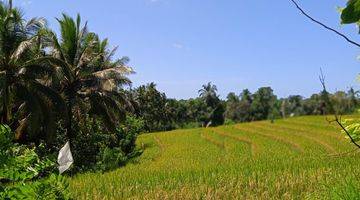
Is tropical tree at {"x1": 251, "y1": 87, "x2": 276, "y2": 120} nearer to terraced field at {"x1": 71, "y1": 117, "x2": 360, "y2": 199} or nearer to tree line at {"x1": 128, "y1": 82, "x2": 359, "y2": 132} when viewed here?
tree line at {"x1": 128, "y1": 82, "x2": 359, "y2": 132}

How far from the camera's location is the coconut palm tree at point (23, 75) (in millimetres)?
18016

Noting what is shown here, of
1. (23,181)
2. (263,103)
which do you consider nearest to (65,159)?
(23,181)

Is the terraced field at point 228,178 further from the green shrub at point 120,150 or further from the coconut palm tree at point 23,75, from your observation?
the coconut palm tree at point 23,75

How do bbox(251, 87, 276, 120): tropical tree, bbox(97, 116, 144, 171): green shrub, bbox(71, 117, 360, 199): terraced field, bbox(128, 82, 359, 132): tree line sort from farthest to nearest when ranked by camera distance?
1. bbox(251, 87, 276, 120): tropical tree
2. bbox(128, 82, 359, 132): tree line
3. bbox(97, 116, 144, 171): green shrub
4. bbox(71, 117, 360, 199): terraced field

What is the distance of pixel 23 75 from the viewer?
18547 mm

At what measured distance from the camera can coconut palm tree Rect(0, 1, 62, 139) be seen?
18.0m

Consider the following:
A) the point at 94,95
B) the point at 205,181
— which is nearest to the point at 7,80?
the point at 94,95

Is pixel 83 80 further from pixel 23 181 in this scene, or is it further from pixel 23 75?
pixel 23 181

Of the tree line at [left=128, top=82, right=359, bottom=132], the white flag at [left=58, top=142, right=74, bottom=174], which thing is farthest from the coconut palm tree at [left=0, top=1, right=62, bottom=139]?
the tree line at [left=128, top=82, right=359, bottom=132]

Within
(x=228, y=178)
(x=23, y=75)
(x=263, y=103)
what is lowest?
(x=228, y=178)

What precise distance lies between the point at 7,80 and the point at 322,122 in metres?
34.7

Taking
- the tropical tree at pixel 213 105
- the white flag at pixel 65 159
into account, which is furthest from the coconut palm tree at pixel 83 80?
the tropical tree at pixel 213 105

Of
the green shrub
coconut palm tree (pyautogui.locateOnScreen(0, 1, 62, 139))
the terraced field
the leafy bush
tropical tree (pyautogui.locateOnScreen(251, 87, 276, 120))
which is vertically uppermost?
tropical tree (pyautogui.locateOnScreen(251, 87, 276, 120))

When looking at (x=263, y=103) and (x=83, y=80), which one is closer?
(x=83, y=80)
